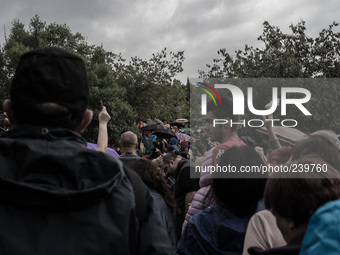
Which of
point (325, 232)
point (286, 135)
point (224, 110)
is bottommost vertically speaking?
point (325, 232)

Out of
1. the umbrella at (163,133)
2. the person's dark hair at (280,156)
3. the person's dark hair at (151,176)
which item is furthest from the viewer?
the umbrella at (163,133)

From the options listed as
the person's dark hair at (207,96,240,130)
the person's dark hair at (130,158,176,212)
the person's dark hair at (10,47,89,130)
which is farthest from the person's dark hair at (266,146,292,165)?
the person's dark hair at (10,47,89,130)

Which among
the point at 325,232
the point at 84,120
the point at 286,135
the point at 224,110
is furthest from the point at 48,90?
the point at 286,135

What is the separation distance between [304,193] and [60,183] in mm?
1004

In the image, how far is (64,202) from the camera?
3.96ft

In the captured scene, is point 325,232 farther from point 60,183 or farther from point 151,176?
point 151,176

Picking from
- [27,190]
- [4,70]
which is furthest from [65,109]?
[4,70]

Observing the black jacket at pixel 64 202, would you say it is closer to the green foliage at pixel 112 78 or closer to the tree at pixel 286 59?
the tree at pixel 286 59

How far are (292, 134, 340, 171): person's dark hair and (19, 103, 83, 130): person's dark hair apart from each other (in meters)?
2.23

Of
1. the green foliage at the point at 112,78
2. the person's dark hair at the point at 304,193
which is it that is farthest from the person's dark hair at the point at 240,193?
the green foliage at the point at 112,78

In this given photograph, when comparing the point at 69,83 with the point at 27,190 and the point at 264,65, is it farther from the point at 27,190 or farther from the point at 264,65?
the point at 264,65

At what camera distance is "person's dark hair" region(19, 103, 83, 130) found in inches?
52.6

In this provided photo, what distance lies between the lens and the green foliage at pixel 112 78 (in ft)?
90.7

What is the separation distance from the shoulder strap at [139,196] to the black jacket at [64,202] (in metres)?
0.02
